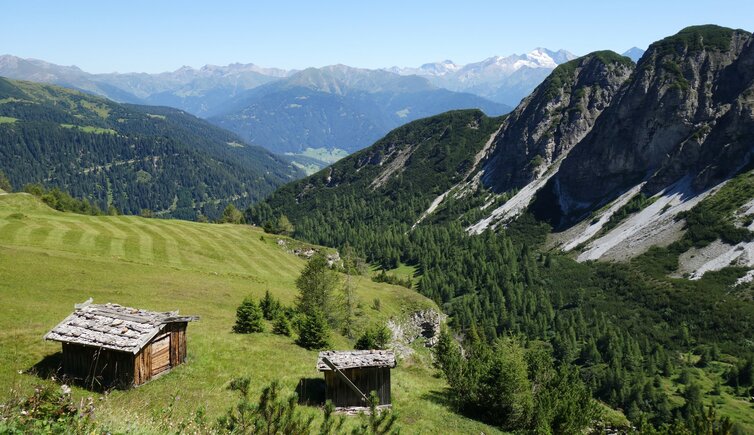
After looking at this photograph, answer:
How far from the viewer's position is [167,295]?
50.8 meters

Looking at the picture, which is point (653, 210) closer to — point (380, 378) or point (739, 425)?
point (739, 425)

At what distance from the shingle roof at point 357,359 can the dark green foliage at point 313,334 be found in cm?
1170

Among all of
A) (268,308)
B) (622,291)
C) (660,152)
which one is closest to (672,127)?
(660,152)

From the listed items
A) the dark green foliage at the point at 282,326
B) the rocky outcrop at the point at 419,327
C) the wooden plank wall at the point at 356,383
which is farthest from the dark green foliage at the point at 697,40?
the wooden plank wall at the point at 356,383

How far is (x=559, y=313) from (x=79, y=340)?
11660cm

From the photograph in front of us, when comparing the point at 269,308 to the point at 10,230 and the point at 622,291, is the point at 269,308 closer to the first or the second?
the point at 10,230

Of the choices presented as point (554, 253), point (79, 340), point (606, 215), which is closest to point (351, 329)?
point (79, 340)

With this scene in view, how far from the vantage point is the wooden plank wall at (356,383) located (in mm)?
30922

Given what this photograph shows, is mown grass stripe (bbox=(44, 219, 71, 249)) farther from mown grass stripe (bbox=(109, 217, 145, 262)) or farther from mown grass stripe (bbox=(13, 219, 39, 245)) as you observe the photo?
mown grass stripe (bbox=(109, 217, 145, 262))

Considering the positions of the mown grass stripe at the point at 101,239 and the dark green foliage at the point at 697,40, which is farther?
the dark green foliage at the point at 697,40

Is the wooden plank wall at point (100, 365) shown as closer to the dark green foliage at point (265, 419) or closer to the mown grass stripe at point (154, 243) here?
the dark green foliage at point (265, 419)

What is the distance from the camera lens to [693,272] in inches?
4734

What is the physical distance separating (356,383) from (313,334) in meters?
13.2

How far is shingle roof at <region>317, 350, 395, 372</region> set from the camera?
30.8 m
